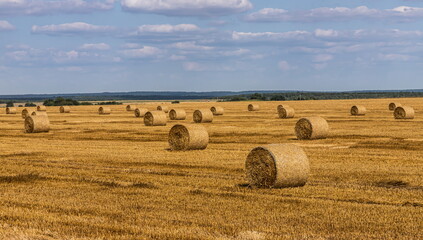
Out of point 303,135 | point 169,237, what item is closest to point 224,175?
point 169,237

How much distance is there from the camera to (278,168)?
1639 centimetres

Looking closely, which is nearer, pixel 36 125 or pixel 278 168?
pixel 278 168

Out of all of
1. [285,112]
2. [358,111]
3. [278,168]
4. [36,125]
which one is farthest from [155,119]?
[278,168]

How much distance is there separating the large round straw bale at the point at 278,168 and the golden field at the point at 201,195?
0.39 meters

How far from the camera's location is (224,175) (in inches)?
750

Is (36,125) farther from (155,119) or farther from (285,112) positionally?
(285,112)

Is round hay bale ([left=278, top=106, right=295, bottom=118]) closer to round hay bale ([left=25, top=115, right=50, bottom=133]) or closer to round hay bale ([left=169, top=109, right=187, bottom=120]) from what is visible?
round hay bale ([left=169, top=109, right=187, bottom=120])

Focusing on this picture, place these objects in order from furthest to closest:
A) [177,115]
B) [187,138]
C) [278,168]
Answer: [177,115], [187,138], [278,168]

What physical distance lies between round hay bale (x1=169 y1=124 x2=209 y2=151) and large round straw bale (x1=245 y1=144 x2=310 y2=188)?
901 centimetres

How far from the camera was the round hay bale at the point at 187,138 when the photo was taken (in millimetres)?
26203

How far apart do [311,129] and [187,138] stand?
695 centimetres

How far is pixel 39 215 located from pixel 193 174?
21.9 feet

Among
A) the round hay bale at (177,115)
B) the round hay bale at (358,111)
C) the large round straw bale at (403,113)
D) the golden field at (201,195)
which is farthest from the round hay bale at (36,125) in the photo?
the round hay bale at (358,111)

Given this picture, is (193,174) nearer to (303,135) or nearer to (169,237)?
(169,237)
